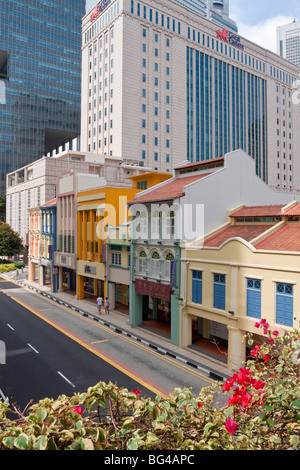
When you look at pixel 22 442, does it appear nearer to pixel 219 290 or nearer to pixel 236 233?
pixel 219 290

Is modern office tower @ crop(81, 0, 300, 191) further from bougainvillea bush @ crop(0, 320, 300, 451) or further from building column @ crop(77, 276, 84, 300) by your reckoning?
bougainvillea bush @ crop(0, 320, 300, 451)

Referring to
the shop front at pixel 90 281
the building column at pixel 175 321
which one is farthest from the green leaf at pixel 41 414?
the shop front at pixel 90 281

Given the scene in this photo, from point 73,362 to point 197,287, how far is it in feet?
28.9

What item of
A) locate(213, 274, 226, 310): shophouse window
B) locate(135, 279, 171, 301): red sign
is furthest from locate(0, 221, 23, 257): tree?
locate(213, 274, 226, 310): shophouse window

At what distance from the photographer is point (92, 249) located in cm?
3622

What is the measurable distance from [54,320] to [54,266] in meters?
14.6

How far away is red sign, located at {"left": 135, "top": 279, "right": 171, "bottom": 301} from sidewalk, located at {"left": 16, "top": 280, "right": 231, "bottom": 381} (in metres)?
2.99

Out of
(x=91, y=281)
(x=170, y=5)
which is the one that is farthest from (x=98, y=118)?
(x=91, y=281)

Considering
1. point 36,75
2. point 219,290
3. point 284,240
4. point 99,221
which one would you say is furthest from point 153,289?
point 36,75

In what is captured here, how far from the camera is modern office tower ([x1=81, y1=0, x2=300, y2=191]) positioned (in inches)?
2918

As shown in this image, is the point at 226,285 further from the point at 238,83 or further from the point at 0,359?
the point at 238,83

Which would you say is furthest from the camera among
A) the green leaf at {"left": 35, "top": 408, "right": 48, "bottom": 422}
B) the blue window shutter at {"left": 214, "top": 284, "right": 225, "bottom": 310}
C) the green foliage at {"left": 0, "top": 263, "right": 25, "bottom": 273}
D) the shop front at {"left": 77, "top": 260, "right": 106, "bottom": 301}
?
the green foliage at {"left": 0, "top": 263, "right": 25, "bottom": 273}

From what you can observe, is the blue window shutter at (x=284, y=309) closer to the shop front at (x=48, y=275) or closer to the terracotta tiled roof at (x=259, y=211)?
the terracotta tiled roof at (x=259, y=211)

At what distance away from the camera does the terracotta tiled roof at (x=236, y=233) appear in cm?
2166
